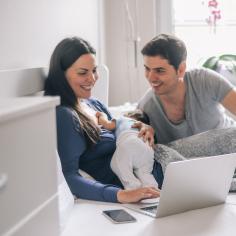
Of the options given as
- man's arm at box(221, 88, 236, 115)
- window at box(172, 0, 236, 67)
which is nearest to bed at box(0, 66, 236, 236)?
man's arm at box(221, 88, 236, 115)

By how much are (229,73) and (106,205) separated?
1735mm

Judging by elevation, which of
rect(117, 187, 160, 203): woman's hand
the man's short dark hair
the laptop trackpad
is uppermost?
the man's short dark hair

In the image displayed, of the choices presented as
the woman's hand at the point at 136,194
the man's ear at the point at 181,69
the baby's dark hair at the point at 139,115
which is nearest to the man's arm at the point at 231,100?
the man's ear at the point at 181,69

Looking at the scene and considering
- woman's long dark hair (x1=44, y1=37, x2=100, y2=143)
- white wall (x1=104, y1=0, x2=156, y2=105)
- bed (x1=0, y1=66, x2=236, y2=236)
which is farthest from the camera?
white wall (x1=104, y1=0, x2=156, y2=105)

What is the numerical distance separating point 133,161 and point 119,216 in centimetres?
34

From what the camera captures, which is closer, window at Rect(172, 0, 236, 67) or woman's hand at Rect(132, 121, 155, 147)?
woman's hand at Rect(132, 121, 155, 147)

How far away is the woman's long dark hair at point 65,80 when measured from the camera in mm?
1793

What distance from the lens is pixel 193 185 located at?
4.78ft

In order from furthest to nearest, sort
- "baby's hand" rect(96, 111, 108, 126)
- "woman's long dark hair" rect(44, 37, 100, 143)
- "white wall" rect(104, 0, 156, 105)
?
1. "white wall" rect(104, 0, 156, 105)
2. "baby's hand" rect(96, 111, 108, 126)
3. "woman's long dark hair" rect(44, 37, 100, 143)

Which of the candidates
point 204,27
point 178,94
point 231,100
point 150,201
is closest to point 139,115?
point 178,94

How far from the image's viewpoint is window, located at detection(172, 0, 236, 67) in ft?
10.7

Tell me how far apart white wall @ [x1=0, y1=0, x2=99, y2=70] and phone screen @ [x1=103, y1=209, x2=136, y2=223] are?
24.1 inches

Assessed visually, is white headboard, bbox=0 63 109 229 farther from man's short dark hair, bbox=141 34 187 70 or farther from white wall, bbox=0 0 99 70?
man's short dark hair, bbox=141 34 187 70

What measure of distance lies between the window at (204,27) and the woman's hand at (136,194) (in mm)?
1858
